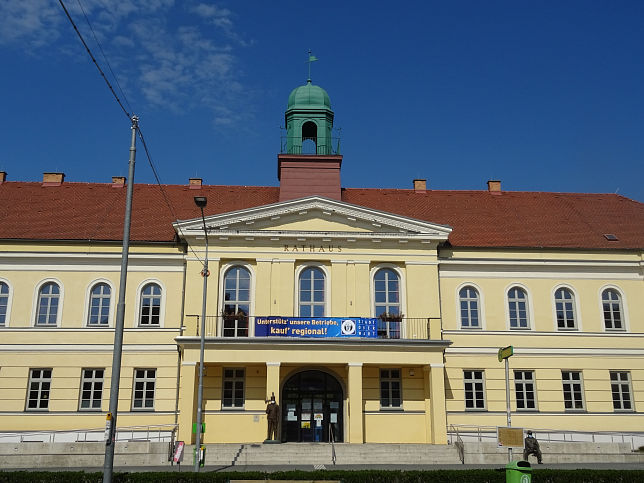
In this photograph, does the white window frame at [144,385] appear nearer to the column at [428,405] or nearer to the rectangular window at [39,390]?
the rectangular window at [39,390]

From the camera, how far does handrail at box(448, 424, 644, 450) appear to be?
99.2 feet

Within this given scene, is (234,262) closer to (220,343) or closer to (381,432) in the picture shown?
(220,343)

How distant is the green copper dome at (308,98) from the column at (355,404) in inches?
555

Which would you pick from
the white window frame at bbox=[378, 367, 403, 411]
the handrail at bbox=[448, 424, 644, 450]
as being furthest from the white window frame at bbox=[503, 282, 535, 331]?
the white window frame at bbox=[378, 367, 403, 411]

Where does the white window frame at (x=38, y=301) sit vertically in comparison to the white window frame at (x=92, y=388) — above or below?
above

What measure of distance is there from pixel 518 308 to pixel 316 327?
388 inches

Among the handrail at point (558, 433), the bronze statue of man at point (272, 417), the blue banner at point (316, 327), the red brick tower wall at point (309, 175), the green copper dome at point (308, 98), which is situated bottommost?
the handrail at point (558, 433)

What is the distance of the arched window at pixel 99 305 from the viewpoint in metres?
31.0

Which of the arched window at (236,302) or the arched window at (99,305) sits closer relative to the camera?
the arched window at (236,302)

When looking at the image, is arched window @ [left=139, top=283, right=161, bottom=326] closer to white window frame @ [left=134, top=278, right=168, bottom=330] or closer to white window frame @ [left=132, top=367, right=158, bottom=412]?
white window frame @ [left=134, top=278, right=168, bottom=330]

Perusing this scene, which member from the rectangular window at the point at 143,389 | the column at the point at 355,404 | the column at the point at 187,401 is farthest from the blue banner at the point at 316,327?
the rectangular window at the point at 143,389

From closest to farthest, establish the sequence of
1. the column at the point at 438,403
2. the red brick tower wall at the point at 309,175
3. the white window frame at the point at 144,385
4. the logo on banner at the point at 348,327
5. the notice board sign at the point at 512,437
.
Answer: the notice board sign at the point at 512,437
the column at the point at 438,403
the logo on banner at the point at 348,327
the white window frame at the point at 144,385
the red brick tower wall at the point at 309,175

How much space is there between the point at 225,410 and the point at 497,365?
469 inches

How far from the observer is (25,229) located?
1257 inches
